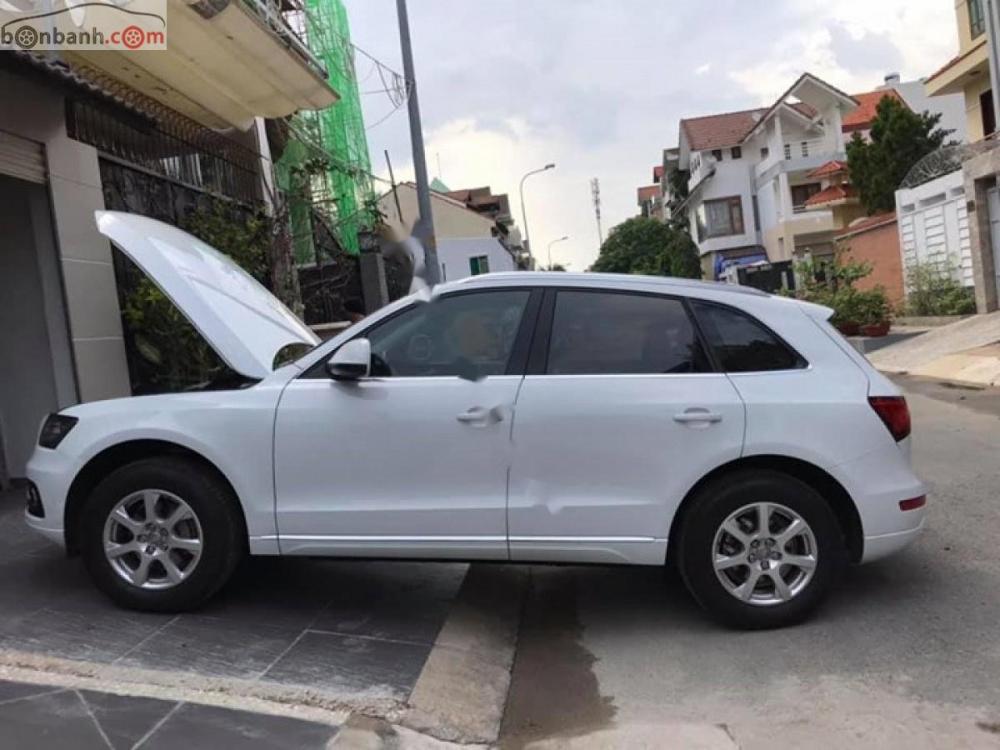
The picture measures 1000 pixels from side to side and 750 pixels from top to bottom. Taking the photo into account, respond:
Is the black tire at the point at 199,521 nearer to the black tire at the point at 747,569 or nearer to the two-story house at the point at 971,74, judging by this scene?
the black tire at the point at 747,569

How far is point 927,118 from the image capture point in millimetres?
33000

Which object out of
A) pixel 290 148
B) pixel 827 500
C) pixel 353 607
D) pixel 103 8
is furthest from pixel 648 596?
pixel 290 148

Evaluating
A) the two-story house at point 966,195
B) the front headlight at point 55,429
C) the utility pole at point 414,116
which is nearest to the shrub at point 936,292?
the two-story house at point 966,195

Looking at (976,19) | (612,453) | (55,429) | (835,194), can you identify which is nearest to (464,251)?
(835,194)

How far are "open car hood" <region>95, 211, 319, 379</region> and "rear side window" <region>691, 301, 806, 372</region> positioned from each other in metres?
2.21

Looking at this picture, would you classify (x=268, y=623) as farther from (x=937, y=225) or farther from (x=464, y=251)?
(x=464, y=251)

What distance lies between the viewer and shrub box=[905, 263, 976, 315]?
20500mm

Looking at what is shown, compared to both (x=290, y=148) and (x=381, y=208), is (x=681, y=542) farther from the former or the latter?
(x=381, y=208)

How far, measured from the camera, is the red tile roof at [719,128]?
52188mm

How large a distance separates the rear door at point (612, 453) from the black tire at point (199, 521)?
1.37 meters

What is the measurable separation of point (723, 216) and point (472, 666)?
5012 centimetres

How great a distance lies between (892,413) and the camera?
165 inches

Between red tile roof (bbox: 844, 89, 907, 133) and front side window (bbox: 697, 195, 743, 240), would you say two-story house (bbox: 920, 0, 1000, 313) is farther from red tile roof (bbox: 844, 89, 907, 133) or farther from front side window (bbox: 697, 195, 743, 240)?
front side window (bbox: 697, 195, 743, 240)

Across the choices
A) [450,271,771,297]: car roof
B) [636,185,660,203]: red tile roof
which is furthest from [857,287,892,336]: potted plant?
[636,185,660,203]: red tile roof
